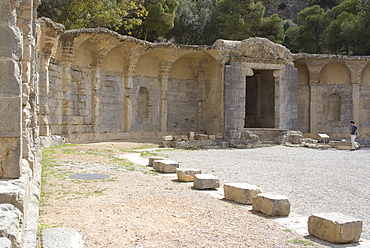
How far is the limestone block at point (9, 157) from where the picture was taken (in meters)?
4.09

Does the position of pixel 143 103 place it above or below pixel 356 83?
Result: below

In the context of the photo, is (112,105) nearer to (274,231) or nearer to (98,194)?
(98,194)

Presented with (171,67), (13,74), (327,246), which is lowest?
(327,246)

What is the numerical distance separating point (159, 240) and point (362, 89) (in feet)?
64.4

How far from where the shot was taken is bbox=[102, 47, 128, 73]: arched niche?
55.8 feet

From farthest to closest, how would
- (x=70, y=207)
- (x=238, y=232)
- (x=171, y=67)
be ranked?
(x=171, y=67) < (x=70, y=207) < (x=238, y=232)

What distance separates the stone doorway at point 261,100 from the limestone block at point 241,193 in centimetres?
1703

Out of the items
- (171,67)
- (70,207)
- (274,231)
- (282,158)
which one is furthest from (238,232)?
(171,67)

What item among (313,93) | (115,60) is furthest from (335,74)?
(115,60)

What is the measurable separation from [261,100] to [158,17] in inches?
320

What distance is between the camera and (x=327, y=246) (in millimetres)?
4121

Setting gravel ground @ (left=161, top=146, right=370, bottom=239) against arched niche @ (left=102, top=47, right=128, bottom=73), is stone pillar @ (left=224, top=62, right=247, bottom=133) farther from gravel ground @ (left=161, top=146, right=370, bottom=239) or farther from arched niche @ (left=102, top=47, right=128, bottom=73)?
gravel ground @ (left=161, top=146, right=370, bottom=239)

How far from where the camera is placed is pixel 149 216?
16.0 ft

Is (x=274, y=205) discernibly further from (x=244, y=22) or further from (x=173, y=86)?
(x=244, y=22)
